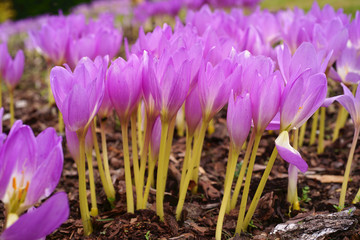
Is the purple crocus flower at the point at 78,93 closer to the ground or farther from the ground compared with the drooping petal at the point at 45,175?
farther from the ground

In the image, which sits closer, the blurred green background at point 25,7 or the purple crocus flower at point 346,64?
the purple crocus flower at point 346,64

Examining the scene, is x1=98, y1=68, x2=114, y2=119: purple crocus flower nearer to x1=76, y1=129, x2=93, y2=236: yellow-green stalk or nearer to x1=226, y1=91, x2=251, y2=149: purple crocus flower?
x1=76, y1=129, x2=93, y2=236: yellow-green stalk

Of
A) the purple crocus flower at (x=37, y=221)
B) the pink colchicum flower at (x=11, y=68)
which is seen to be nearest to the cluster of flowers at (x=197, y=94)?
the purple crocus flower at (x=37, y=221)

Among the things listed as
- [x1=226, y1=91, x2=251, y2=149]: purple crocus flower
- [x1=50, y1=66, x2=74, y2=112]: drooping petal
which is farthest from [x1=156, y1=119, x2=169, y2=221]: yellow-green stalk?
[x1=50, y1=66, x2=74, y2=112]: drooping petal

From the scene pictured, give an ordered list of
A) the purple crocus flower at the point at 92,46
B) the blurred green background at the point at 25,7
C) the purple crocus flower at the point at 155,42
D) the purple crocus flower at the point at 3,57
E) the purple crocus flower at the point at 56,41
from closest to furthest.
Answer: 1. the purple crocus flower at the point at 155,42
2. the purple crocus flower at the point at 92,46
3. the purple crocus flower at the point at 56,41
4. the purple crocus flower at the point at 3,57
5. the blurred green background at the point at 25,7

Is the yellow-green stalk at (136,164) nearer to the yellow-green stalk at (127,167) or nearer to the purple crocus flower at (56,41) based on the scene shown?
the yellow-green stalk at (127,167)

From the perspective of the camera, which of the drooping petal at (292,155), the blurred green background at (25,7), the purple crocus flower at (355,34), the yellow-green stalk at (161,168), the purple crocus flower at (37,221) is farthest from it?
the blurred green background at (25,7)

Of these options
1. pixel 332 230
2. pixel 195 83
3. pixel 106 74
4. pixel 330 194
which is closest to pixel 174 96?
pixel 195 83
